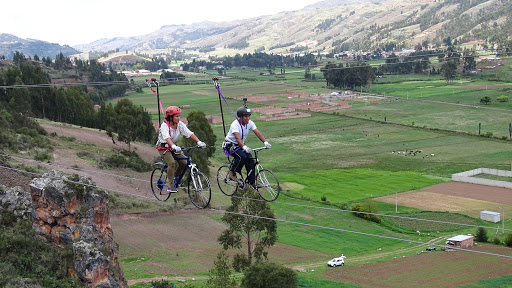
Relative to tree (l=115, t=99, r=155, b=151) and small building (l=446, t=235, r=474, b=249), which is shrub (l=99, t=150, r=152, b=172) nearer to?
tree (l=115, t=99, r=155, b=151)

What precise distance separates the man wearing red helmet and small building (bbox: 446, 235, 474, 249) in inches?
1378

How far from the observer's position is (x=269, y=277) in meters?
38.1

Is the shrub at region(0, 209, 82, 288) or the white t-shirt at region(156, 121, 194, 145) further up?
the white t-shirt at region(156, 121, 194, 145)

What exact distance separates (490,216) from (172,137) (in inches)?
1768

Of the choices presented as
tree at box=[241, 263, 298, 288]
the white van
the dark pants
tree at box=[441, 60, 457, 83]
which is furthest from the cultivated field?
tree at box=[441, 60, 457, 83]

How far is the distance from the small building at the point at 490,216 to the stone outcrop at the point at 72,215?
36764 mm

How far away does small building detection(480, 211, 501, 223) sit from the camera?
183 feet

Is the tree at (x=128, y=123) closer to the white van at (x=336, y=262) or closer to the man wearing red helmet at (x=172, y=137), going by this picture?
the white van at (x=336, y=262)

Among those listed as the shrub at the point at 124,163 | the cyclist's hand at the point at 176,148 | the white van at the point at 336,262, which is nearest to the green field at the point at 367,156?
the white van at the point at 336,262

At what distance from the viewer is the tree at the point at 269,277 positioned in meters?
38.2

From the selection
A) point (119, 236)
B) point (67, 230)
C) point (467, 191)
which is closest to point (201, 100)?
point (467, 191)

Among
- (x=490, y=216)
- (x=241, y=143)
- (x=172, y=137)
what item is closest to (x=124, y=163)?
(x=490, y=216)

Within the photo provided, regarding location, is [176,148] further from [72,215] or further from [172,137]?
[72,215]

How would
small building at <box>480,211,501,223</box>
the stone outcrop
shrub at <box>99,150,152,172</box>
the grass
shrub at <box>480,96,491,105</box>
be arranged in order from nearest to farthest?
the stone outcrop → small building at <box>480,211,501,223</box> → shrub at <box>99,150,152,172</box> → the grass → shrub at <box>480,96,491,105</box>
